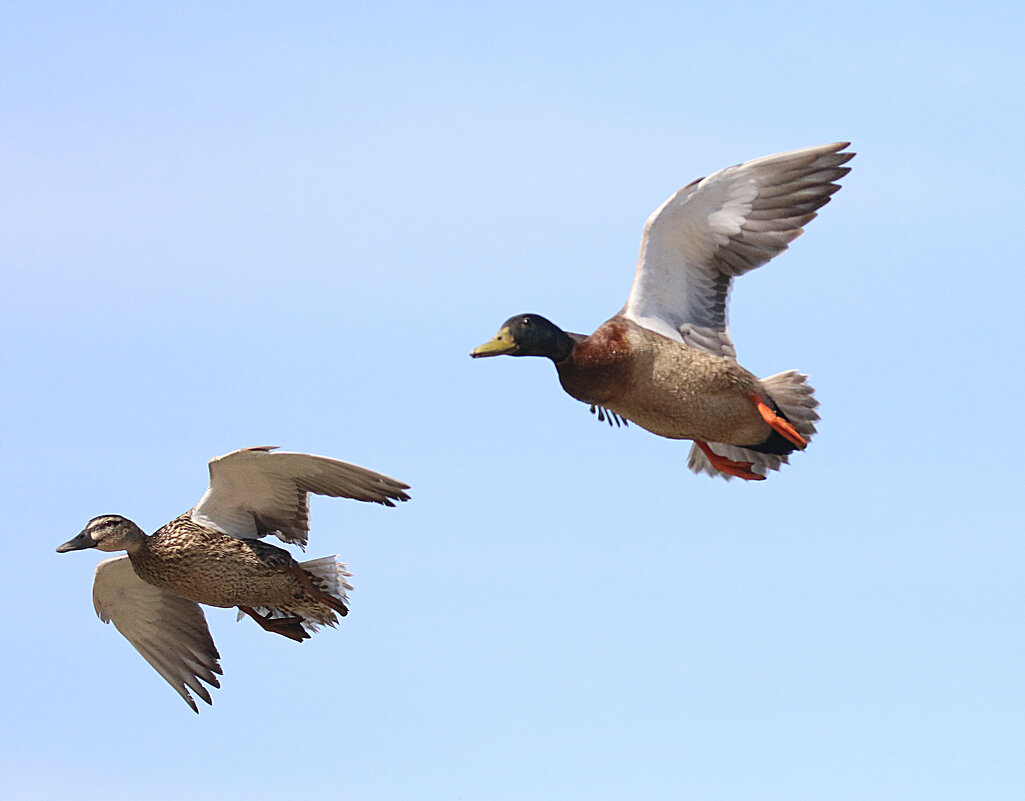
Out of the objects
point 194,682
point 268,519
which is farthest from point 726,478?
point 194,682

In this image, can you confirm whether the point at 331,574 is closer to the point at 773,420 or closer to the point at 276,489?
the point at 276,489

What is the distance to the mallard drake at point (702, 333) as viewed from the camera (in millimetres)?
9523

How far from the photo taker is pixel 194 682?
11.1m

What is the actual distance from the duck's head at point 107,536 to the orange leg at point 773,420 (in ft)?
12.7

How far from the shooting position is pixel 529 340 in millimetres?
9539

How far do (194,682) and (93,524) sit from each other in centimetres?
131

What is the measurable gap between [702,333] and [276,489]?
2.74 meters

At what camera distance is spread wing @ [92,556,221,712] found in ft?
36.6

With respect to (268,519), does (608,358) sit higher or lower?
higher

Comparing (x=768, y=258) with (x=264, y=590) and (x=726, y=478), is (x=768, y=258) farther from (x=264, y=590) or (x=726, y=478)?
(x=264, y=590)

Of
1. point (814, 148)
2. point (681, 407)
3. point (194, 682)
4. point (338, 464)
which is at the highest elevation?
point (814, 148)

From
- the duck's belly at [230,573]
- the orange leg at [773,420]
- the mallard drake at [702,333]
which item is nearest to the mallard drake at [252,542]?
the duck's belly at [230,573]

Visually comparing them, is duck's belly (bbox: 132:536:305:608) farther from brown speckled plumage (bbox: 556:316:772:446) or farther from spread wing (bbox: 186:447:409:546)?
brown speckled plumage (bbox: 556:316:772:446)

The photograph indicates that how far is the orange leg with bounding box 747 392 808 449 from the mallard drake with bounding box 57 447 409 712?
86.2 inches
